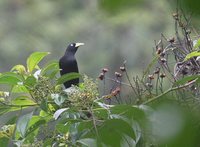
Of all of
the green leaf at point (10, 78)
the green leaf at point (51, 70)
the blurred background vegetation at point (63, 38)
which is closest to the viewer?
the green leaf at point (10, 78)

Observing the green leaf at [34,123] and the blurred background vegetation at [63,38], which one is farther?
the blurred background vegetation at [63,38]

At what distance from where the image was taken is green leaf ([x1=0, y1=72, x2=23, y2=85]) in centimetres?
146

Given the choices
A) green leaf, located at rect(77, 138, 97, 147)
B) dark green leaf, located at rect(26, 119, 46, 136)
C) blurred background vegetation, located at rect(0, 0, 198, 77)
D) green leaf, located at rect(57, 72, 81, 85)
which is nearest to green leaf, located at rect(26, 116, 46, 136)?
dark green leaf, located at rect(26, 119, 46, 136)

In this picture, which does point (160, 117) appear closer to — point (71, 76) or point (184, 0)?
point (184, 0)

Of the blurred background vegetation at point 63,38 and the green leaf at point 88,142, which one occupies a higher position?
the blurred background vegetation at point 63,38

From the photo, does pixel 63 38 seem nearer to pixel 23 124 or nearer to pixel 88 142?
pixel 23 124

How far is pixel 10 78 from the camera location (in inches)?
58.2

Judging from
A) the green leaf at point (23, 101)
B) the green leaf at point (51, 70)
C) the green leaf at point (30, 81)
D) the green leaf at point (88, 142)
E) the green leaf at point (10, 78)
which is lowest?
the green leaf at point (88, 142)

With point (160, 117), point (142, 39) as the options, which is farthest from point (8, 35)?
point (160, 117)

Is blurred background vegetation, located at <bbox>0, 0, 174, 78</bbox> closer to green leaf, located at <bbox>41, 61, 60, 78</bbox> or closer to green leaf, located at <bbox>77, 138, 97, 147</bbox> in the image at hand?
green leaf, located at <bbox>41, 61, 60, 78</bbox>

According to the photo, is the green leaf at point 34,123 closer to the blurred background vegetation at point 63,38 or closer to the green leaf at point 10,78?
the green leaf at point 10,78

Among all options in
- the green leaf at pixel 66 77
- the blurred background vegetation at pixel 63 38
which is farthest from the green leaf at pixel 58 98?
the blurred background vegetation at pixel 63 38

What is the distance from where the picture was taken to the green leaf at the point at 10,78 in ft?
4.78

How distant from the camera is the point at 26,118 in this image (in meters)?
1.50
